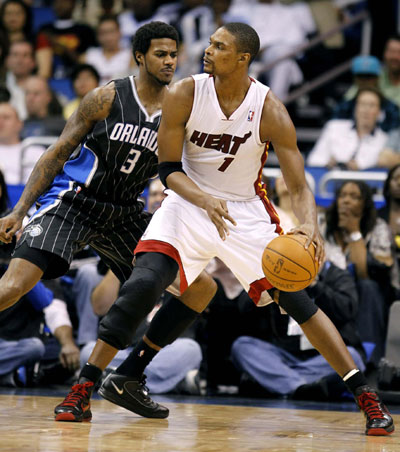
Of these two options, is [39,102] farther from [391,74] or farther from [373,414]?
[373,414]

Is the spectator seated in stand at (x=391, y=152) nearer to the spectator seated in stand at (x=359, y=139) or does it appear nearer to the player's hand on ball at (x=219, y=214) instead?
the spectator seated in stand at (x=359, y=139)

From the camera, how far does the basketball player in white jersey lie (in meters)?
4.24

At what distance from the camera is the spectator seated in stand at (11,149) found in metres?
8.19

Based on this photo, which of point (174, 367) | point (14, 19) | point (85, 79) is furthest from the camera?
point (14, 19)

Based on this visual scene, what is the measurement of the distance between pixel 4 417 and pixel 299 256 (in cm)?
163

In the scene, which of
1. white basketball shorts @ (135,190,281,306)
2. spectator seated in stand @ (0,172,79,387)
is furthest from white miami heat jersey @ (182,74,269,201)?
spectator seated in stand @ (0,172,79,387)

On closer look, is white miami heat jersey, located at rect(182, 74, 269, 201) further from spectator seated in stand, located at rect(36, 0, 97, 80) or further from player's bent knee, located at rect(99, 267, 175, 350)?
spectator seated in stand, located at rect(36, 0, 97, 80)

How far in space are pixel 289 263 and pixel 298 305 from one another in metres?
0.34

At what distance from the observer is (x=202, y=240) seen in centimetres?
431

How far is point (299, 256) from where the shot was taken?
13.2 ft

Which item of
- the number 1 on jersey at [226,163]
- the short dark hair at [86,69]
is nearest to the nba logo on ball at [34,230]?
the number 1 on jersey at [226,163]

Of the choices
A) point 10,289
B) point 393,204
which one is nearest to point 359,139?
point 393,204

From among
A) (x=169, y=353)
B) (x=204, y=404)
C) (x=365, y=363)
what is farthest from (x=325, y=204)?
(x=204, y=404)

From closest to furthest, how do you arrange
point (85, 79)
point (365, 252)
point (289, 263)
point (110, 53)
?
point (289, 263), point (365, 252), point (85, 79), point (110, 53)
